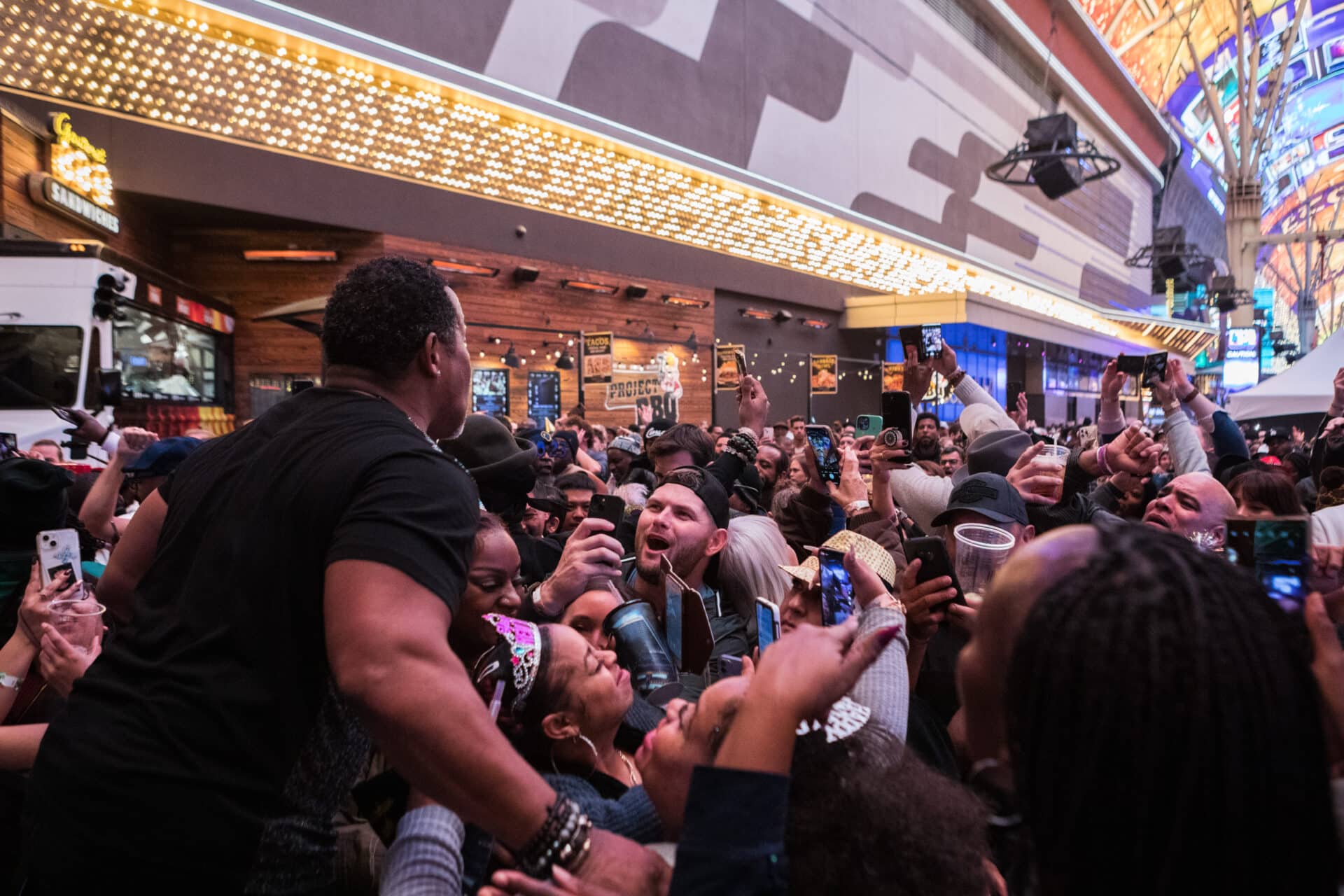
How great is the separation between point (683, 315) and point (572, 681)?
15679 millimetres

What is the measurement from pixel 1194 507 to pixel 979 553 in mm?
1205

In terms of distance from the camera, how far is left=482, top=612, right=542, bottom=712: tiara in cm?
167

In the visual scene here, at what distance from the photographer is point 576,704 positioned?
177 cm

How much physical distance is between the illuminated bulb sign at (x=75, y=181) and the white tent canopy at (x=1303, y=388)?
581 inches

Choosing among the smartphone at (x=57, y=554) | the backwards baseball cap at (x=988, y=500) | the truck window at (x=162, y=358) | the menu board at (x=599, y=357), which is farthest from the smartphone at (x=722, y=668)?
the truck window at (x=162, y=358)

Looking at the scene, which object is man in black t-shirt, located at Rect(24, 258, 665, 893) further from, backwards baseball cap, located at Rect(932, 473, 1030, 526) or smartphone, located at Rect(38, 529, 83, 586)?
backwards baseball cap, located at Rect(932, 473, 1030, 526)

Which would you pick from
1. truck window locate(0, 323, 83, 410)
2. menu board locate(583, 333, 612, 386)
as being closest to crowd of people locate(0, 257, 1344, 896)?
truck window locate(0, 323, 83, 410)

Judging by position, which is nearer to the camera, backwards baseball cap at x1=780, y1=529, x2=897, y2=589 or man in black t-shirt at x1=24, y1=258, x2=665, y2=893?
man in black t-shirt at x1=24, y1=258, x2=665, y2=893

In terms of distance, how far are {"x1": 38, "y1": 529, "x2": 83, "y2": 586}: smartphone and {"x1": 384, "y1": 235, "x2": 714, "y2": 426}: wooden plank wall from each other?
10189 mm

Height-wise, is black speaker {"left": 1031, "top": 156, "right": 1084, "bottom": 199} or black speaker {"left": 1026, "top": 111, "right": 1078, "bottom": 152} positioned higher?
black speaker {"left": 1026, "top": 111, "right": 1078, "bottom": 152}

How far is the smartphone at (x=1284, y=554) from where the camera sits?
4.46 feet

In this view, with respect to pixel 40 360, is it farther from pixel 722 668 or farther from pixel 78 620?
pixel 722 668

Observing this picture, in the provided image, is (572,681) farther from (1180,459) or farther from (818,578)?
(1180,459)

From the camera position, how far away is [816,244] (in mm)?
19938
